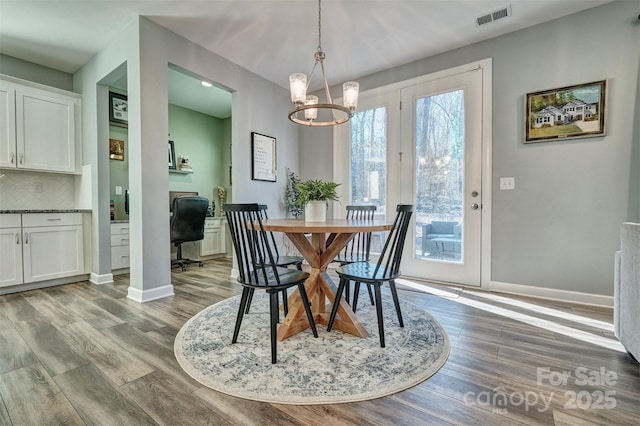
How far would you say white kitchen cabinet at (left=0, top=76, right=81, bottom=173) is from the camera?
3.06 metres

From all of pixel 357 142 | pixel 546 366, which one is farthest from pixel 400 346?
pixel 357 142

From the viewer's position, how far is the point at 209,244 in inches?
190

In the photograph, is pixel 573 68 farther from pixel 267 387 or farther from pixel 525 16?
pixel 267 387

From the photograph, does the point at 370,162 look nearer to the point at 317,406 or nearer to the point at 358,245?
the point at 358,245

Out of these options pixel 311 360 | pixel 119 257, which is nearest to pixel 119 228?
pixel 119 257

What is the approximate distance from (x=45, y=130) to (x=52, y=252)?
142 centimetres

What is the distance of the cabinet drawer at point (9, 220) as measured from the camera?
2840mm

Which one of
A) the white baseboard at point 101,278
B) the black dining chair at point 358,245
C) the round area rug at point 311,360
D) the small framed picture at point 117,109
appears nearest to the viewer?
the round area rug at point 311,360

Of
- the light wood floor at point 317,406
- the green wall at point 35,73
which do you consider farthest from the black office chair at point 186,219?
the green wall at point 35,73

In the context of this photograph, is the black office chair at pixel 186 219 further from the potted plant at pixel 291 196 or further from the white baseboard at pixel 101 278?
the potted plant at pixel 291 196

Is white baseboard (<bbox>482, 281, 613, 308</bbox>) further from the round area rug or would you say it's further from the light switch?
the round area rug

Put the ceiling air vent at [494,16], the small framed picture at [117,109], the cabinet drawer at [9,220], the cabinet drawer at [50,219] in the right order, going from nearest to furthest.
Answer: the ceiling air vent at [494,16] → the cabinet drawer at [9,220] → the cabinet drawer at [50,219] → the small framed picture at [117,109]

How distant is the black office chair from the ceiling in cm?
190

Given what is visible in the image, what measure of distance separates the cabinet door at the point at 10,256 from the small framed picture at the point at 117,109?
6.26 ft
